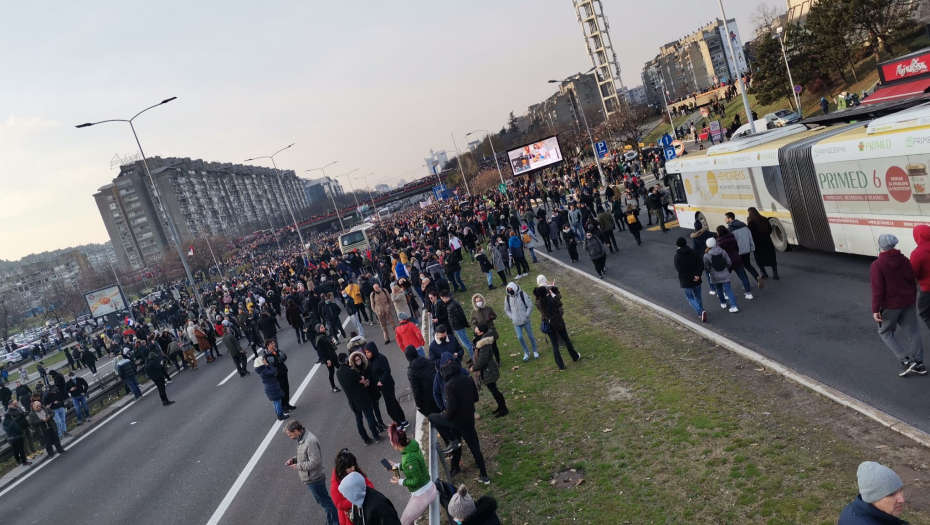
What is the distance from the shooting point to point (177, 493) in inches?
437

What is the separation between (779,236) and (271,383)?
507 inches

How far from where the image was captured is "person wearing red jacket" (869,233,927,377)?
767cm

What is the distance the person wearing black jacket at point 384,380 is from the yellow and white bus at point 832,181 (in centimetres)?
956

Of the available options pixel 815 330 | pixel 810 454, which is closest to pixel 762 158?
pixel 815 330

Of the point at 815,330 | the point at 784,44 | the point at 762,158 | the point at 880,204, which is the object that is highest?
the point at 784,44

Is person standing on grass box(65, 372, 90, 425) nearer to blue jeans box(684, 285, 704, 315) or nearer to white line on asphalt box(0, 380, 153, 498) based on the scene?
white line on asphalt box(0, 380, 153, 498)

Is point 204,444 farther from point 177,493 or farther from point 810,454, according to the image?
point 810,454

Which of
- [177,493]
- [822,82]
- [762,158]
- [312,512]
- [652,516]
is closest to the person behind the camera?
[652,516]

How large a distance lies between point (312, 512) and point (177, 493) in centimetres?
360

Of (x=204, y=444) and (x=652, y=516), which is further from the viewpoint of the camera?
(x=204, y=444)

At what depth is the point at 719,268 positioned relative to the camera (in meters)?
12.1

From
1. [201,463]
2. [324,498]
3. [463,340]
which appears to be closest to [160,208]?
[201,463]

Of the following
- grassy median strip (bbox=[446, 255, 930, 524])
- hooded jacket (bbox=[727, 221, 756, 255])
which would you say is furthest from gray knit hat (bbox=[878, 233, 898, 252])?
hooded jacket (bbox=[727, 221, 756, 255])

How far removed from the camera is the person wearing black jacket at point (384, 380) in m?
10.6
